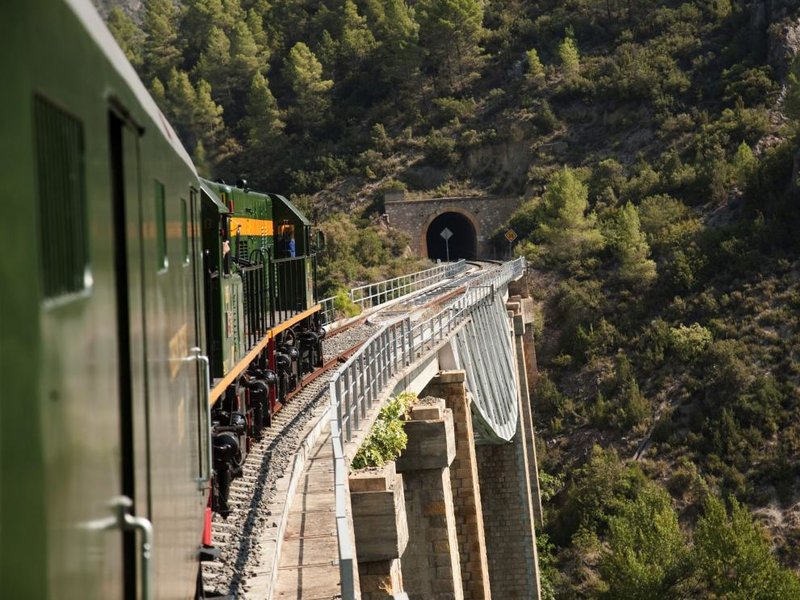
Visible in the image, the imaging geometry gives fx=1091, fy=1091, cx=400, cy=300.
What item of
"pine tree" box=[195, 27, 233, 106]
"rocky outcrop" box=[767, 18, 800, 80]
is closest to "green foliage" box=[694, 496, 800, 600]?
"rocky outcrop" box=[767, 18, 800, 80]

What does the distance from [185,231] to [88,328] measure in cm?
330

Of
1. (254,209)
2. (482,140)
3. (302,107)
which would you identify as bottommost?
(254,209)

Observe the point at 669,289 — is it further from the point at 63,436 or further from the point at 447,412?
the point at 63,436

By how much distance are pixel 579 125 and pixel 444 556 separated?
6286cm

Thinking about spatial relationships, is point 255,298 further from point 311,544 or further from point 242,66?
point 242,66

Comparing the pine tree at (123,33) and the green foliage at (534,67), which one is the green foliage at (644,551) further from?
the green foliage at (534,67)

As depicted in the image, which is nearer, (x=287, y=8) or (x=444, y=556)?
(x=444, y=556)

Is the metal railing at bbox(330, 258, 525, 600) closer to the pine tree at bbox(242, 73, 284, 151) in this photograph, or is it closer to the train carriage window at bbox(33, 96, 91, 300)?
the train carriage window at bbox(33, 96, 91, 300)

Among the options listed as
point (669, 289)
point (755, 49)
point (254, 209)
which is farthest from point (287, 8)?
point (254, 209)

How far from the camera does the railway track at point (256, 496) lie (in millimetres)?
8336

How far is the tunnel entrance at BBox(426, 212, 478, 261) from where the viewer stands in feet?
247

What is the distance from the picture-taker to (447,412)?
57.2ft

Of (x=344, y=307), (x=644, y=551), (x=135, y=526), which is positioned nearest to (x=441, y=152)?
(x=344, y=307)

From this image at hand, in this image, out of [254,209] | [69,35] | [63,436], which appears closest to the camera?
[63,436]
